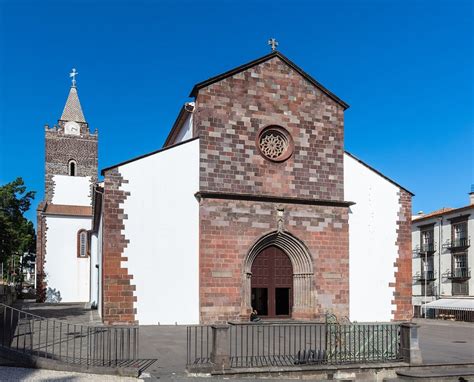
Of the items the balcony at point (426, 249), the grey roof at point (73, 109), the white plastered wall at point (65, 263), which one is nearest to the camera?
the balcony at point (426, 249)

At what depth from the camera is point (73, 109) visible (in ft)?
164

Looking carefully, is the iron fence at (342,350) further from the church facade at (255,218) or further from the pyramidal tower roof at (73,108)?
the pyramidal tower roof at (73,108)

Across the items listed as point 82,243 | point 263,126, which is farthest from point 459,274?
point 82,243

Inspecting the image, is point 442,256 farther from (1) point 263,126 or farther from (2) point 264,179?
(1) point 263,126

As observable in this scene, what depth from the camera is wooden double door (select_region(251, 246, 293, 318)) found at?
21.6 meters

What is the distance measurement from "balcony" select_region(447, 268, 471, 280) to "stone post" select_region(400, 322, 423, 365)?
26.0 metres

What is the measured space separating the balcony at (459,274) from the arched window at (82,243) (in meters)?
29.3

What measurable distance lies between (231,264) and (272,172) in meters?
4.38

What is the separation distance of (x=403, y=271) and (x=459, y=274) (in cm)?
1611

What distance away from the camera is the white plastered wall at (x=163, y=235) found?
762 inches

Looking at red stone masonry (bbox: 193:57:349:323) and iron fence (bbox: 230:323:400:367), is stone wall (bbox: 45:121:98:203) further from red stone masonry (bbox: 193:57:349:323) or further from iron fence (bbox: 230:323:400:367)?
iron fence (bbox: 230:323:400:367)

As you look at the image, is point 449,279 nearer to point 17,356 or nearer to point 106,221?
point 106,221

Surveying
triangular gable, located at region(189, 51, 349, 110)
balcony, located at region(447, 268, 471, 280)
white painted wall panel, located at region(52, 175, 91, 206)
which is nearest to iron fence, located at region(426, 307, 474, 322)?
balcony, located at region(447, 268, 471, 280)

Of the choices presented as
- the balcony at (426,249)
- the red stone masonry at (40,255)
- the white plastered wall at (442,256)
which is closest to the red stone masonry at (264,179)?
the white plastered wall at (442,256)
